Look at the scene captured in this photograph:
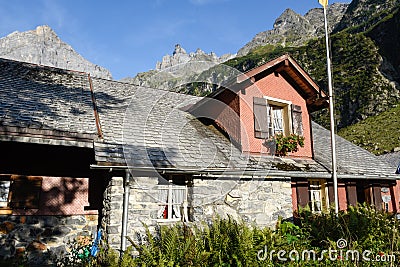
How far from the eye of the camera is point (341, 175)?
8820 millimetres

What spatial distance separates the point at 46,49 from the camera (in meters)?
120

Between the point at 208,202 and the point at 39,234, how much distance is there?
3.66 meters

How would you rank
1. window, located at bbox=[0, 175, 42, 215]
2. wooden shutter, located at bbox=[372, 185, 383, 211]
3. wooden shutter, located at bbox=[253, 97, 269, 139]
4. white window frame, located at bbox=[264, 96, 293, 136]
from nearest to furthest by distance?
window, located at bbox=[0, 175, 42, 215]
wooden shutter, located at bbox=[253, 97, 269, 139]
white window frame, located at bbox=[264, 96, 293, 136]
wooden shutter, located at bbox=[372, 185, 383, 211]

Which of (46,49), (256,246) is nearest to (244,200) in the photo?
(256,246)

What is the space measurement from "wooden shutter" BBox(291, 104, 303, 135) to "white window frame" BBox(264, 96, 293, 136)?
3.9 inches

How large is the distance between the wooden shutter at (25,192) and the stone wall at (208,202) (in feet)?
4.99

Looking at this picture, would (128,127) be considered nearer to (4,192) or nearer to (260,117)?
(4,192)

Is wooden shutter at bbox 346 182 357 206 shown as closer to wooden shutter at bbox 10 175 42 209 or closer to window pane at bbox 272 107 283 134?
window pane at bbox 272 107 283 134

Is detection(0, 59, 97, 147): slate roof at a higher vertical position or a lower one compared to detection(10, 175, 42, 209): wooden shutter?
higher

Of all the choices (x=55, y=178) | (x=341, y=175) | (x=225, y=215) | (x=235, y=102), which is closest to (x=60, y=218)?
(x=55, y=178)

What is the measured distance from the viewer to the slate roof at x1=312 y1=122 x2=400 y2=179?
9703mm

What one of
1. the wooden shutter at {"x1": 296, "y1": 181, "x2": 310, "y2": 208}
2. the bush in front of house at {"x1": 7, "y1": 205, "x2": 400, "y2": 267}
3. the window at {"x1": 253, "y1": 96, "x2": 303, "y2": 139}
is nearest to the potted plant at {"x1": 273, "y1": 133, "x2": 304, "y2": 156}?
the window at {"x1": 253, "y1": 96, "x2": 303, "y2": 139}

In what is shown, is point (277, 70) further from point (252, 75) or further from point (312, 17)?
point (312, 17)

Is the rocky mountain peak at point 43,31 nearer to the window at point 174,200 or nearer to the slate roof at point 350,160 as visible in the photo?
the slate roof at point 350,160
